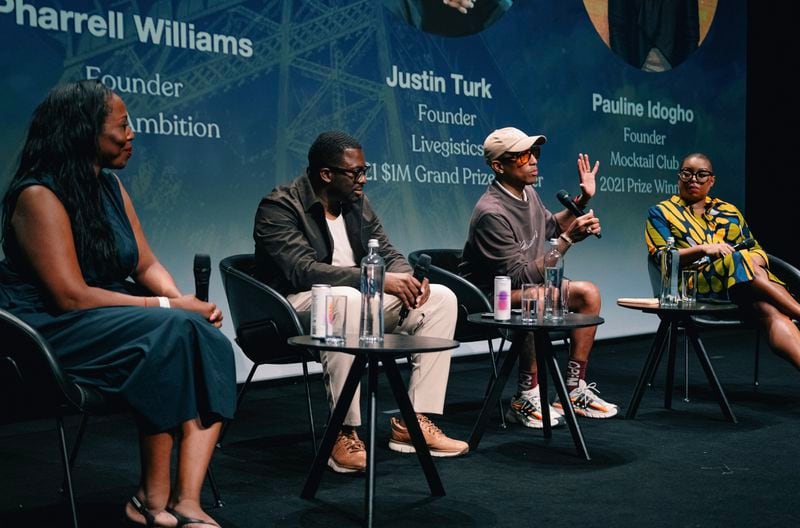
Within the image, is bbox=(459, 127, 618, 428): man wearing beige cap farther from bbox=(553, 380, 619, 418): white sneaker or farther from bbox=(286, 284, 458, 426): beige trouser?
bbox=(286, 284, 458, 426): beige trouser

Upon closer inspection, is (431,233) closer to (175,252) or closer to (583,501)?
(175,252)

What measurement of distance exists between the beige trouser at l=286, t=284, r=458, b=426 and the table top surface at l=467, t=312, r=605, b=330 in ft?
0.46

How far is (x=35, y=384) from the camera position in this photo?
90.0 inches

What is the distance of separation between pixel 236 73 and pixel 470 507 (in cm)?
281

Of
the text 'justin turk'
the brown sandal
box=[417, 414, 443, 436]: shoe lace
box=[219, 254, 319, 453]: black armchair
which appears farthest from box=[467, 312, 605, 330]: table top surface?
the text 'justin turk'

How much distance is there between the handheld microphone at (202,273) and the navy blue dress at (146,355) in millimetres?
97

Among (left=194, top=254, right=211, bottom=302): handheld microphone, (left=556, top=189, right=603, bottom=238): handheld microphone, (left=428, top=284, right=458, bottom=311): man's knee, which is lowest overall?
(left=428, top=284, right=458, bottom=311): man's knee

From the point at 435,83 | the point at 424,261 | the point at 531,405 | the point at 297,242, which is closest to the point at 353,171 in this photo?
the point at 297,242

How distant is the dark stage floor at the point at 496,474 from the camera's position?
2.71m

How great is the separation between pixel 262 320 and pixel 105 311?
40.8 inches

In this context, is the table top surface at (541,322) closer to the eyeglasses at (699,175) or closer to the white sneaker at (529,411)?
the white sneaker at (529,411)

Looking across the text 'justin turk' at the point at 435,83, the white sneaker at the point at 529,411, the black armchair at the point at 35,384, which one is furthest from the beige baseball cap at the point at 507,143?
the black armchair at the point at 35,384

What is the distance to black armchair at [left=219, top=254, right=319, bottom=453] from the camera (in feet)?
10.9

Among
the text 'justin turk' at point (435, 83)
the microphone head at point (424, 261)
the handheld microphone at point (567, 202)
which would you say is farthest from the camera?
the text 'justin turk' at point (435, 83)
